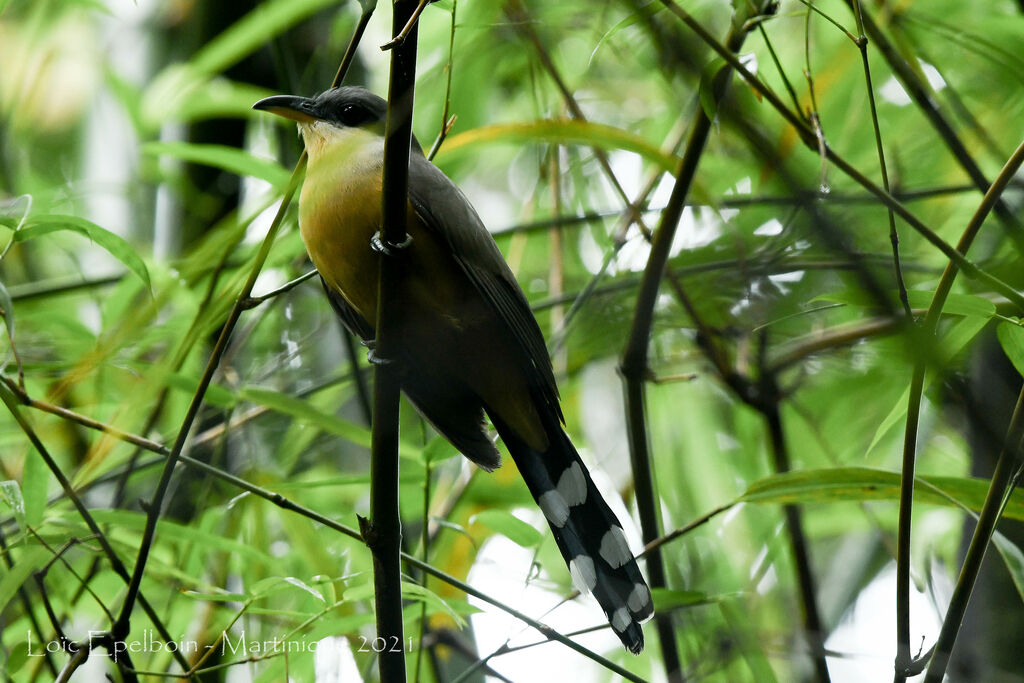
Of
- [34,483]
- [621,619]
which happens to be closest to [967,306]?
[621,619]

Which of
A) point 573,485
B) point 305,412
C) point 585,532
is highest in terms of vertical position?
point 305,412

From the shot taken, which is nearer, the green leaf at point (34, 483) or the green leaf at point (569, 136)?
the green leaf at point (34, 483)

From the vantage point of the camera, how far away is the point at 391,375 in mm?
1728

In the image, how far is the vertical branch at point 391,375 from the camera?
1.39m

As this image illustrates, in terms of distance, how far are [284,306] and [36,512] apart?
156 centimetres

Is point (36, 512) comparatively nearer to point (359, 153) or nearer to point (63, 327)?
point (63, 327)

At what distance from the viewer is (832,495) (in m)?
1.79

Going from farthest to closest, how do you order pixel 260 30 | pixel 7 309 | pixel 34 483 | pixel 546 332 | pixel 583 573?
pixel 546 332, pixel 260 30, pixel 583 573, pixel 34 483, pixel 7 309

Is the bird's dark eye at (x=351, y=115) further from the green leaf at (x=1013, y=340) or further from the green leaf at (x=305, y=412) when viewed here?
the green leaf at (x=1013, y=340)

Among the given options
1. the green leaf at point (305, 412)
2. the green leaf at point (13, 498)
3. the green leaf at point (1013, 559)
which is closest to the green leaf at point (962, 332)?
the green leaf at point (1013, 559)

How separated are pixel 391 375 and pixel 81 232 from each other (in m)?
0.56

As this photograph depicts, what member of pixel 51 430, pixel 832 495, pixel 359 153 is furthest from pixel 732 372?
pixel 51 430

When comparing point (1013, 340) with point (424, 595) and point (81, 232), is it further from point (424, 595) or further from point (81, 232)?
point (81, 232)

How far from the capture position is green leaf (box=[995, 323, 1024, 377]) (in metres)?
1.47
